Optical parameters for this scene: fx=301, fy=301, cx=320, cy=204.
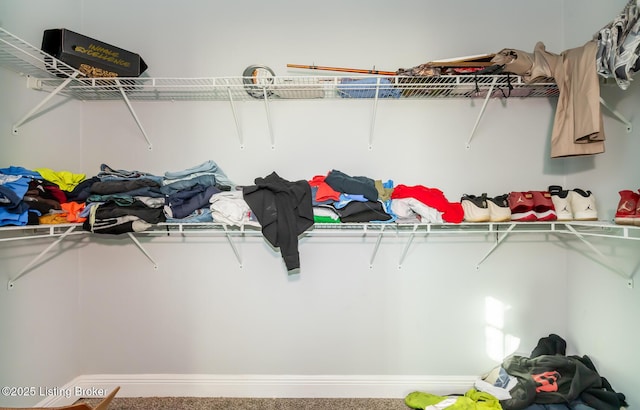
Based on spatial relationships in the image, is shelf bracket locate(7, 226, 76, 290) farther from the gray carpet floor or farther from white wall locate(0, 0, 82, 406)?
the gray carpet floor

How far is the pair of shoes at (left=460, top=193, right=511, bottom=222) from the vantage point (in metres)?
1.61

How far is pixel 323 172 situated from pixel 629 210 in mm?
1437

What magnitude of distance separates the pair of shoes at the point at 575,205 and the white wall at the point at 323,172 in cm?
24

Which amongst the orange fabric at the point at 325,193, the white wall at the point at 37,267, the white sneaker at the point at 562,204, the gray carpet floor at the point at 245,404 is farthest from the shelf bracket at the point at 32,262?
the white sneaker at the point at 562,204

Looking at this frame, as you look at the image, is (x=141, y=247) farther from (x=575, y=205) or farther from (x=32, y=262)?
(x=575, y=205)

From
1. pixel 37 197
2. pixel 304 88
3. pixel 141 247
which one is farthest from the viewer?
pixel 141 247

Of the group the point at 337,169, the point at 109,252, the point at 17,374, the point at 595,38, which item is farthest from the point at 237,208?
the point at 595,38

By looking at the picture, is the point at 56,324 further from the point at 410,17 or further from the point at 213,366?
the point at 410,17

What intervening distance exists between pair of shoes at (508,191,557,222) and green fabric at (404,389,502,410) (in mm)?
967

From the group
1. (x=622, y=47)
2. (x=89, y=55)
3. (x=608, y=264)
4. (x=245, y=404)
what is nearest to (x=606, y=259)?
(x=608, y=264)

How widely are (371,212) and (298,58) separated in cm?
107

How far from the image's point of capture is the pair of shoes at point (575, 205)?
156 centimetres

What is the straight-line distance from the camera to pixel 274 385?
184 cm

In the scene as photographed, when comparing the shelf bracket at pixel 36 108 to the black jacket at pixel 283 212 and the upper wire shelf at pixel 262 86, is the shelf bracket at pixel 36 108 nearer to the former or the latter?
the upper wire shelf at pixel 262 86
